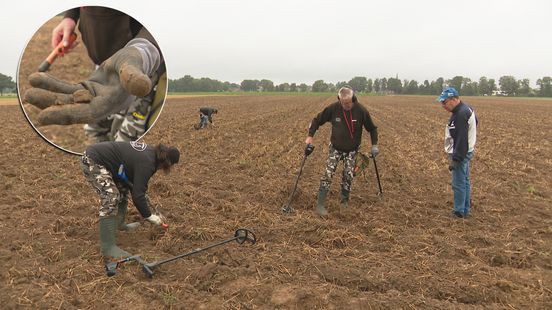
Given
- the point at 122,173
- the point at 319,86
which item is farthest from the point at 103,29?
the point at 319,86

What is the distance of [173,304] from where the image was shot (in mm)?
3518

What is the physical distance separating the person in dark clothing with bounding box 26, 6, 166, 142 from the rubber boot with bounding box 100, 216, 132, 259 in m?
2.94

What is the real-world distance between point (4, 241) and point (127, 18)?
15.0 ft

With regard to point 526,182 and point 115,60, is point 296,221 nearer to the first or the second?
point 115,60

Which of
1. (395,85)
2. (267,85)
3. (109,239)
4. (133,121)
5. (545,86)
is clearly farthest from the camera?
(395,85)

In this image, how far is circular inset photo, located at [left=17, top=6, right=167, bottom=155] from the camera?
132 centimetres

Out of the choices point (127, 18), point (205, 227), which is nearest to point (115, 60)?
point (127, 18)

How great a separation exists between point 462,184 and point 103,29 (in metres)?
5.67

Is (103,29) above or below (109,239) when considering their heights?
above

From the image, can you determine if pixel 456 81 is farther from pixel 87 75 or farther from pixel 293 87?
pixel 87 75

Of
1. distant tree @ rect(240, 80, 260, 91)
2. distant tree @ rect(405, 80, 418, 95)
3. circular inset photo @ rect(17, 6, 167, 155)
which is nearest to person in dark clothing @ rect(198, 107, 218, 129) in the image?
circular inset photo @ rect(17, 6, 167, 155)

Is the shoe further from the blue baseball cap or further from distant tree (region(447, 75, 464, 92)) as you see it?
distant tree (region(447, 75, 464, 92))

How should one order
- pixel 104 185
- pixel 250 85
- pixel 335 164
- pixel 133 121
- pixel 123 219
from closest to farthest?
pixel 133 121 < pixel 104 185 < pixel 123 219 < pixel 335 164 < pixel 250 85

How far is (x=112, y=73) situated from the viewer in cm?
142
